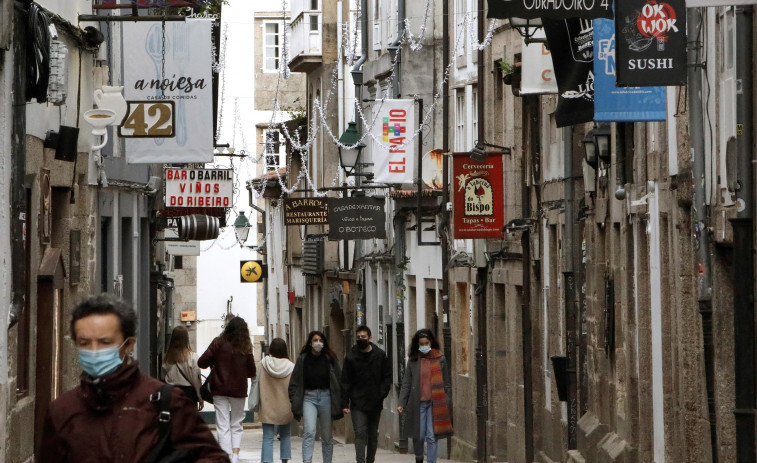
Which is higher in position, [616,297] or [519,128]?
[519,128]

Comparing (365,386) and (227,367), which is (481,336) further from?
(227,367)

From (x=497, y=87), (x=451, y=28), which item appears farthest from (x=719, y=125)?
(x=451, y=28)

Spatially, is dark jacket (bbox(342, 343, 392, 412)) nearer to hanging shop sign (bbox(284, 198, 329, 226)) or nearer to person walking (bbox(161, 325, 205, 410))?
person walking (bbox(161, 325, 205, 410))

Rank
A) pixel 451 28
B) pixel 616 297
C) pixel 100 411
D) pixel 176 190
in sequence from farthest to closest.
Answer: pixel 451 28 → pixel 176 190 → pixel 616 297 → pixel 100 411

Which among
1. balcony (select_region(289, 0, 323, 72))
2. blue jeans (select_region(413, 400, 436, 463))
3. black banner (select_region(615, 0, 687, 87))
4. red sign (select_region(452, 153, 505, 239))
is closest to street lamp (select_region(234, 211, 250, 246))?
balcony (select_region(289, 0, 323, 72))

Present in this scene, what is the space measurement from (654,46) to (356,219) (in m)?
17.4

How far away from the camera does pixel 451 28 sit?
94.1 ft

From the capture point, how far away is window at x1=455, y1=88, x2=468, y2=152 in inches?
1096

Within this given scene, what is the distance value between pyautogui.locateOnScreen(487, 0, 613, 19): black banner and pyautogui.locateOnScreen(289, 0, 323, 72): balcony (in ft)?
105

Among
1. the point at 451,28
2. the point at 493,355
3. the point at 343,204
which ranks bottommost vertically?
the point at 493,355

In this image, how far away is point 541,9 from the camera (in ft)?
39.0

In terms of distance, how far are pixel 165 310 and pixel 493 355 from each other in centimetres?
1255

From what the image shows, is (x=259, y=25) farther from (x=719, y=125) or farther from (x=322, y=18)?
(x=719, y=125)

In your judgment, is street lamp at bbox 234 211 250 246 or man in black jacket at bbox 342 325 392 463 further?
street lamp at bbox 234 211 250 246
